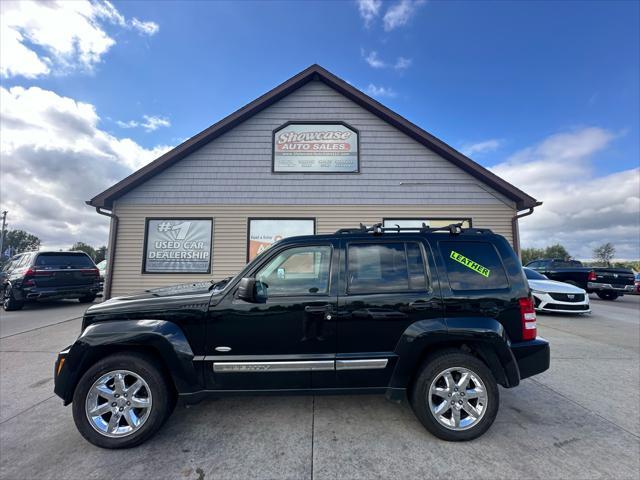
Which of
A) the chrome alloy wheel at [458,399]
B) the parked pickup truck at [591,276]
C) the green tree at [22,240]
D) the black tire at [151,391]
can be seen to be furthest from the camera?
the green tree at [22,240]

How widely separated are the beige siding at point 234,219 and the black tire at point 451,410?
6.21 m

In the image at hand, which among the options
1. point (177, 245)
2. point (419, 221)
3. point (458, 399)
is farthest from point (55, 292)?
point (458, 399)

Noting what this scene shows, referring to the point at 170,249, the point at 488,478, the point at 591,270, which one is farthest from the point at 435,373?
the point at 591,270

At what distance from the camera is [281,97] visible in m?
9.31

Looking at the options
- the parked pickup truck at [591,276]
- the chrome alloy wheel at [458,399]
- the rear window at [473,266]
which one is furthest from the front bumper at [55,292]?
the parked pickup truck at [591,276]

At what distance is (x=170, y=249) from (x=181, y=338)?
22.6ft

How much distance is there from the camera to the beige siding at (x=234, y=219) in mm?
8641

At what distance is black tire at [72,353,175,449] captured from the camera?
249 centimetres

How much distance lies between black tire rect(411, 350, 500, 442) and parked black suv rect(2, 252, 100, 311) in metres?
11.4

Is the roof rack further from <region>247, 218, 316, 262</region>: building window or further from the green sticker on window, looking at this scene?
<region>247, 218, 316, 262</region>: building window

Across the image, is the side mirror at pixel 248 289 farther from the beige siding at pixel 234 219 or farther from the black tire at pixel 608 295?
the black tire at pixel 608 295

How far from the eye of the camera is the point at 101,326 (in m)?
2.63

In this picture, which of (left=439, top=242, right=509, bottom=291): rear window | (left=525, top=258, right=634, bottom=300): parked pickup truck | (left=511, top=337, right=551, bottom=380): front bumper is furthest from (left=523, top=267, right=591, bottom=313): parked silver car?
(left=439, top=242, right=509, bottom=291): rear window

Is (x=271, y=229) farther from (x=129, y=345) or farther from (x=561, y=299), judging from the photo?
(x=561, y=299)
